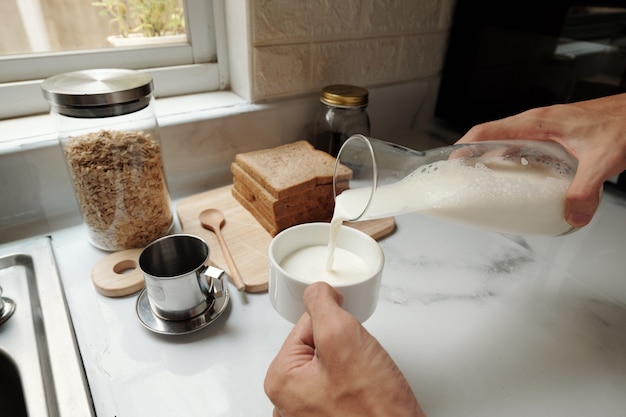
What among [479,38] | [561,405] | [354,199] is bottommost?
[561,405]

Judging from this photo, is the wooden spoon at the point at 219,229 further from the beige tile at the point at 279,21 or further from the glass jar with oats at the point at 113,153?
the beige tile at the point at 279,21

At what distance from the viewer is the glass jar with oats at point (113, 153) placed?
1.83 feet

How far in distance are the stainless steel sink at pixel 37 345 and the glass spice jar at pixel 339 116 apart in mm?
533

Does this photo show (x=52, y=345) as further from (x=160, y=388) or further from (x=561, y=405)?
(x=561, y=405)

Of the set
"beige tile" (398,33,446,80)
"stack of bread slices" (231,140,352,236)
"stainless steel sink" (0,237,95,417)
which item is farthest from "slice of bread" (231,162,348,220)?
"beige tile" (398,33,446,80)

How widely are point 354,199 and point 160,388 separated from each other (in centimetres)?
31

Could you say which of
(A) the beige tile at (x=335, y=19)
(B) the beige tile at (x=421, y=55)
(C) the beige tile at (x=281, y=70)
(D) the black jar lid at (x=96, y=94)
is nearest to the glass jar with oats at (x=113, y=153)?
(D) the black jar lid at (x=96, y=94)

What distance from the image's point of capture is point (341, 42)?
0.89 m

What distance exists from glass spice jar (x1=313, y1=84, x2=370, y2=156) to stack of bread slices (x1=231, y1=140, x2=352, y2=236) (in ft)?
0.28

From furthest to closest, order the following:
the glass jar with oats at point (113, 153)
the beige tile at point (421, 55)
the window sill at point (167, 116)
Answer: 1. the beige tile at point (421, 55)
2. the window sill at point (167, 116)
3. the glass jar with oats at point (113, 153)

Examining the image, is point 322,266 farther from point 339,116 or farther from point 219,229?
point 339,116

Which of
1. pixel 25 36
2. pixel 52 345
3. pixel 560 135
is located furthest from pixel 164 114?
pixel 560 135

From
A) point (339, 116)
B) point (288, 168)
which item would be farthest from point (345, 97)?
point (288, 168)

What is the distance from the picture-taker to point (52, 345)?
0.51 metres
